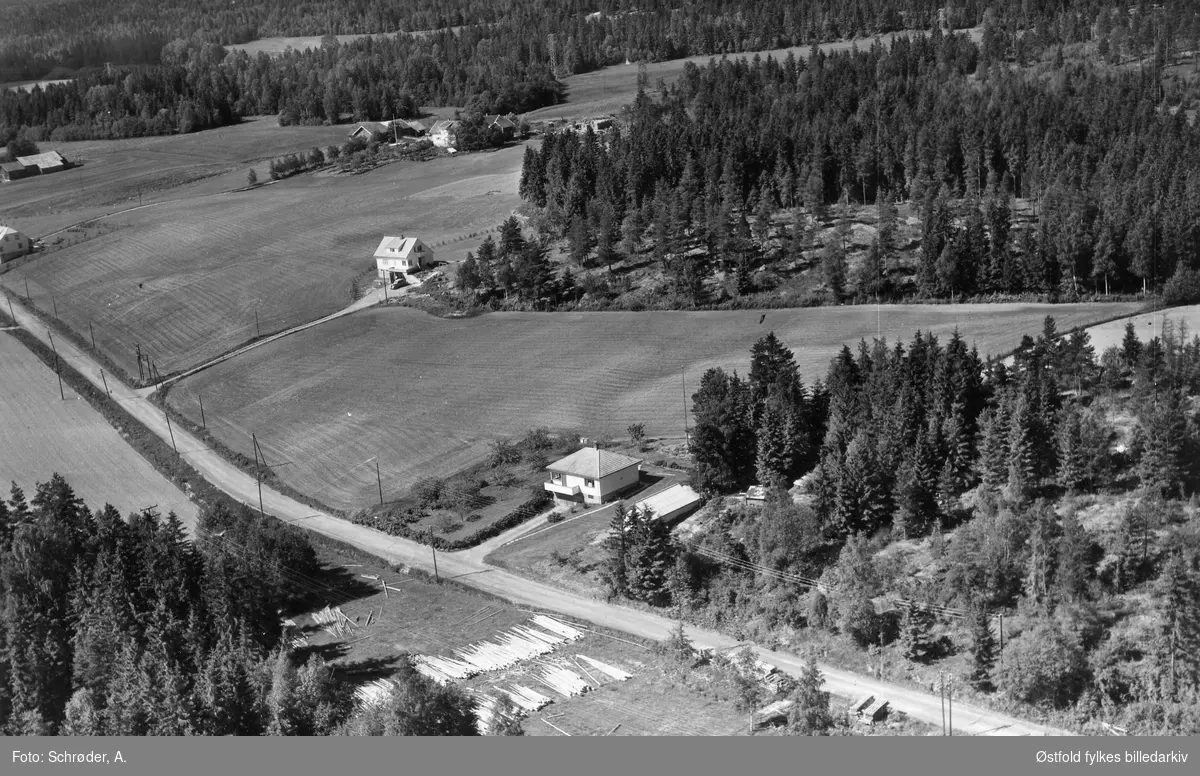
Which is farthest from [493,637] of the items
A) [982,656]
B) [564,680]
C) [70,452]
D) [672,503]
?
[70,452]

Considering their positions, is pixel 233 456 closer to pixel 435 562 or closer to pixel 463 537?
pixel 463 537

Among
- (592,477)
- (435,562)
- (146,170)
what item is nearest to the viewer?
(435,562)

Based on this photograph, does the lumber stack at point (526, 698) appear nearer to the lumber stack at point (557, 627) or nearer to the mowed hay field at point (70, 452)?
the lumber stack at point (557, 627)

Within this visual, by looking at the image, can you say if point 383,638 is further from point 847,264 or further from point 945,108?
point 945,108

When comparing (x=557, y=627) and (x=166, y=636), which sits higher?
(x=166, y=636)

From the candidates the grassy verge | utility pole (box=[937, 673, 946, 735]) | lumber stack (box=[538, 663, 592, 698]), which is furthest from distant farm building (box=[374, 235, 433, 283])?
utility pole (box=[937, 673, 946, 735])

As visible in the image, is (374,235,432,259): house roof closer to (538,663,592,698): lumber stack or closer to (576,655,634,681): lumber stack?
(576,655,634,681): lumber stack
